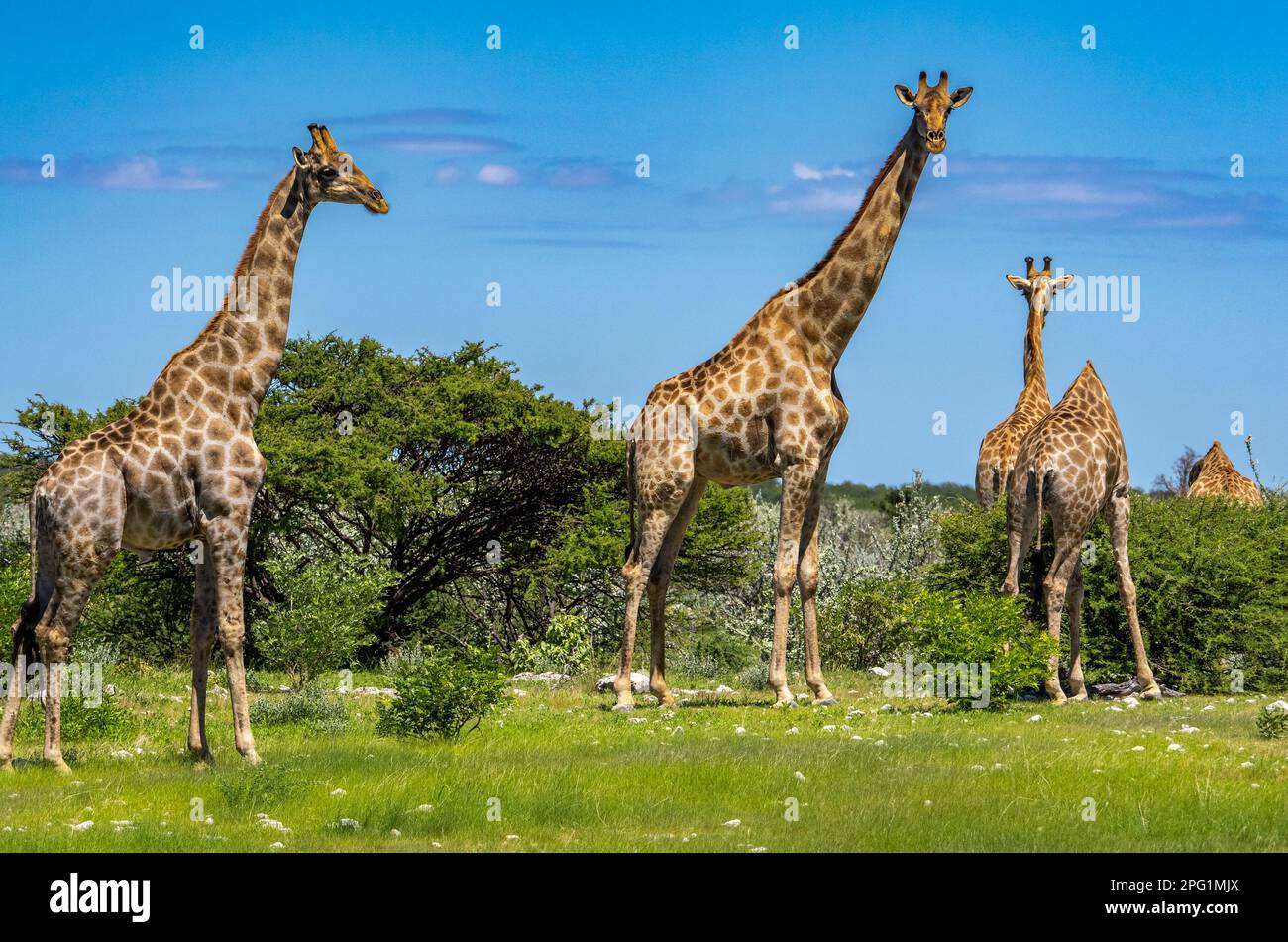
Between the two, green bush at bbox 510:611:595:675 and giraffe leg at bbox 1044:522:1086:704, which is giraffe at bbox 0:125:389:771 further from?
green bush at bbox 510:611:595:675

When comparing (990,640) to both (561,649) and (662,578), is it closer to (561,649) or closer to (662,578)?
(662,578)

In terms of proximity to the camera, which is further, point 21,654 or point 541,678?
point 541,678

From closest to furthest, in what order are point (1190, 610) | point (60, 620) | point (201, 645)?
1. point (60, 620)
2. point (201, 645)
3. point (1190, 610)

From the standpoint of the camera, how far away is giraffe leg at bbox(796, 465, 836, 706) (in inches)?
693

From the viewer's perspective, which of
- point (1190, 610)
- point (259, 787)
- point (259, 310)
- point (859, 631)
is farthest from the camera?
point (859, 631)

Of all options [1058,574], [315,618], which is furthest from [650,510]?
[315,618]

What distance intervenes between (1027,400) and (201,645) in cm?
1318

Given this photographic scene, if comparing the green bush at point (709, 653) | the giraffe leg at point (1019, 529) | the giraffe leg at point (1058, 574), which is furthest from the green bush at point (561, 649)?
the giraffe leg at point (1058, 574)

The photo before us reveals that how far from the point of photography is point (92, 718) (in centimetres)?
1573

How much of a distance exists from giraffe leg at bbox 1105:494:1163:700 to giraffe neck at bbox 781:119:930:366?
13.5 feet

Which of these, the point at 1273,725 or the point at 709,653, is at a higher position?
the point at 1273,725

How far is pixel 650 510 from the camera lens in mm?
17625

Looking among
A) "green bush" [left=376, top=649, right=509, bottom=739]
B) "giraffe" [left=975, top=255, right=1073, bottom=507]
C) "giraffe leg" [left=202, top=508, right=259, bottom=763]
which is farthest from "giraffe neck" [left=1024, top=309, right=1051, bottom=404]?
"giraffe leg" [left=202, top=508, right=259, bottom=763]
